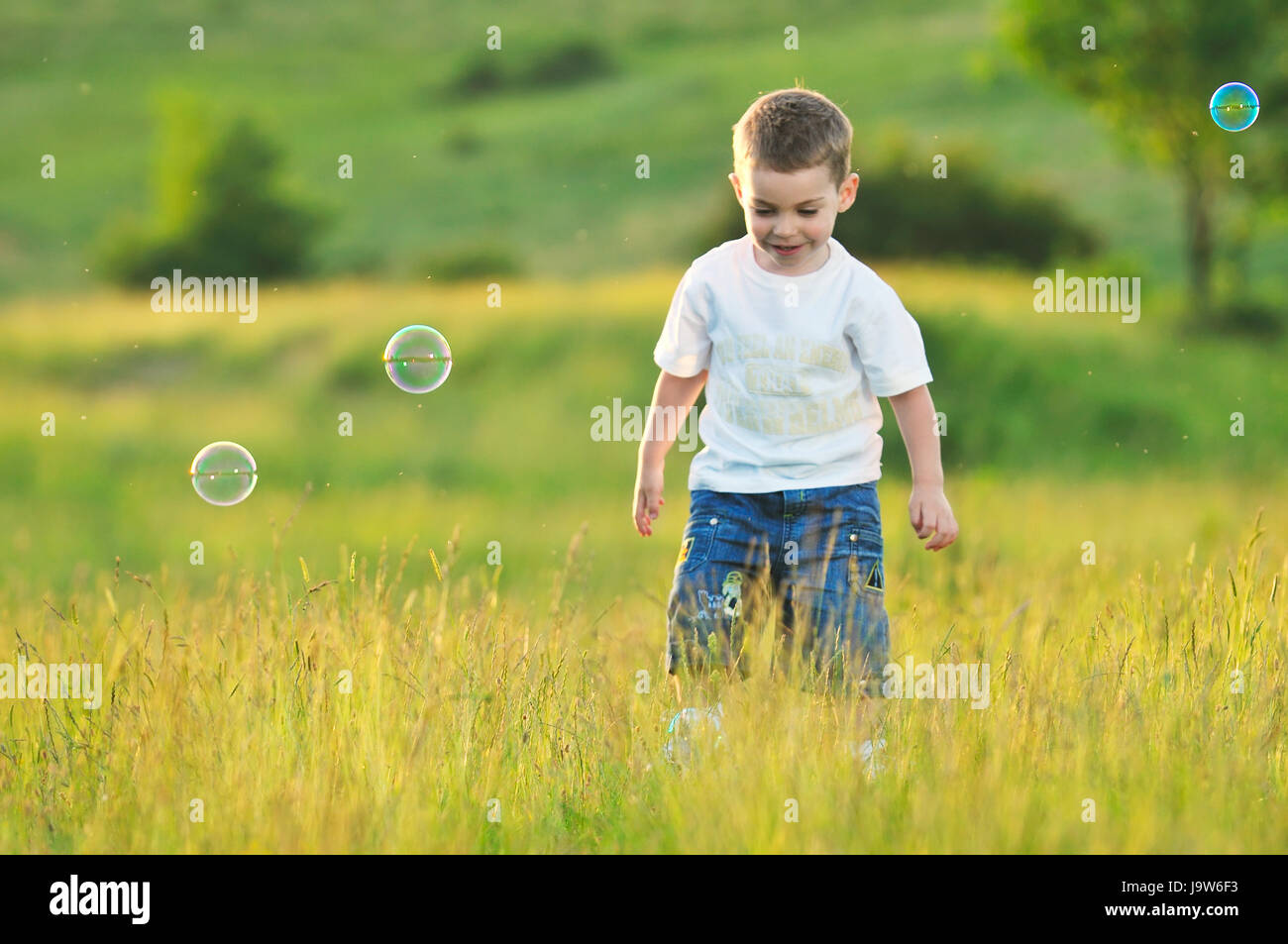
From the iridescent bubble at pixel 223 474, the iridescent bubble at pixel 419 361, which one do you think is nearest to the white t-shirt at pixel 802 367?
the iridescent bubble at pixel 419 361

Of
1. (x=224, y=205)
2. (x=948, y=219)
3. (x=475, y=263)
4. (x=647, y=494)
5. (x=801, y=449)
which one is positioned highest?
(x=224, y=205)

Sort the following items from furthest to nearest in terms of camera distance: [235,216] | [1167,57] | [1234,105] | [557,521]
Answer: [235,216]
[1167,57]
[557,521]
[1234,105]

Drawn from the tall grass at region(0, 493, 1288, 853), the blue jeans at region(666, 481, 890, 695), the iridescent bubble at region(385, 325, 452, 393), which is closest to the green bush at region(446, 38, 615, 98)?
the iridescent bubble at region(385, 325, 452, 393)

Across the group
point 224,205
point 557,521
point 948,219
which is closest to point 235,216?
point 224,205

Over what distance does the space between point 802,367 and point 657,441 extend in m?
0.54

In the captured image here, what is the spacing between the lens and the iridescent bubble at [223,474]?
6254 millimetres

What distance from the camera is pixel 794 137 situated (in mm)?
4445

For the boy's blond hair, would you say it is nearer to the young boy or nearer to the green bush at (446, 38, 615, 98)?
the young boy

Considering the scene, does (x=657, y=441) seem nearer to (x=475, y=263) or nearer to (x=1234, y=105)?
(x=1234, y=105)

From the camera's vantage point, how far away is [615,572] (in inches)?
490

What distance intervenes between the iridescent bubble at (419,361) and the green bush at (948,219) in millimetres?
26389

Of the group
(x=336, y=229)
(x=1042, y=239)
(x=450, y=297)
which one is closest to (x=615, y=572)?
(x=450, y=297)

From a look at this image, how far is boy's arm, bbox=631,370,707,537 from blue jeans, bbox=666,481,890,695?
18 centimetres

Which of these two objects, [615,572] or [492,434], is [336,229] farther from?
[615,572]
